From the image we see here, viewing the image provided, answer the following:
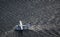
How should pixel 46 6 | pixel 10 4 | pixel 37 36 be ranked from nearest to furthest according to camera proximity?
pixel 37 36 → pixel 46 6 → pixel 10 4

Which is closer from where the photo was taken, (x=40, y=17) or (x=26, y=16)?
(x=40, y=17)

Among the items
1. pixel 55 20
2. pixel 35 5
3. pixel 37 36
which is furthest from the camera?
pixel 35 5

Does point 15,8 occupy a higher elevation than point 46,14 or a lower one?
higher

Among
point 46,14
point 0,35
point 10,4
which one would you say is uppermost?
point 10,4

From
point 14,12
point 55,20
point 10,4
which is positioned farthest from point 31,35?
point 10,4

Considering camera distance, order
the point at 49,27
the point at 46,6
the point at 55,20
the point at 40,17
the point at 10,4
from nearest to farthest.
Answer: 1. the point at 49,27
2. the point at 55,20
3. the point at 40,17
4. the point at 46,6
5. the point at 10,4

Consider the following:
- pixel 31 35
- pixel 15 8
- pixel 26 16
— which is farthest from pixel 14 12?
pixel 31 35

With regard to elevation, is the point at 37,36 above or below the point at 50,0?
below

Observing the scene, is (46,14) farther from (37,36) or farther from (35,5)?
(37,36)

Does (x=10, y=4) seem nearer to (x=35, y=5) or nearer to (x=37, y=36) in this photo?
(x=35, y=5)
